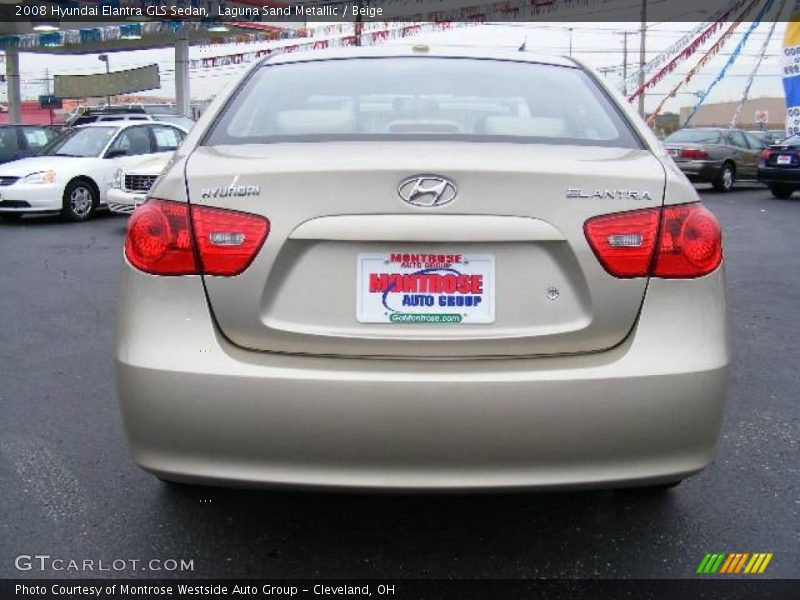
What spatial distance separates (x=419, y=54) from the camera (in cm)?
323

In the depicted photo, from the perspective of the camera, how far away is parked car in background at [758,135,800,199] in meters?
16.0

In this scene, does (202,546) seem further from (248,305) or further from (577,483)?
(577,483)

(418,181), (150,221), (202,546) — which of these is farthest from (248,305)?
(202,546)

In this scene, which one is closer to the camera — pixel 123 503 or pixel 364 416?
pixel 364 416

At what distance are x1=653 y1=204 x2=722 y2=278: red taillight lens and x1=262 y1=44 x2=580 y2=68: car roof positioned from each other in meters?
1.20

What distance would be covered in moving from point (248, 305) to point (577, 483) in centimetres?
100

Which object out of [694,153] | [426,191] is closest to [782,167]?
[694,153]

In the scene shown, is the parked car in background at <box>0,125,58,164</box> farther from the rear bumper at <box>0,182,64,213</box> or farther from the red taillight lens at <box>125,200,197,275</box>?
the red taillight lens at <box>125,200,197,275</box>

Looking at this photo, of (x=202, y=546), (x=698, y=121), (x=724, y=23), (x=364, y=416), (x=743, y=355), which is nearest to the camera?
(x=364, y=416)

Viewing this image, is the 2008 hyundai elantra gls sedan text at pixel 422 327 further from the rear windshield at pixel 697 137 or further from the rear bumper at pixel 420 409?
the rear windshield at pixel 697 137

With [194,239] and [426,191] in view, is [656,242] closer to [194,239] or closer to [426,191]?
[426,191]

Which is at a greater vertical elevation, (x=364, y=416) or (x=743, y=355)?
(x=364, y=416)

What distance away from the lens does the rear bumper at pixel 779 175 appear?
15984mm

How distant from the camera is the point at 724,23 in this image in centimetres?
2388
